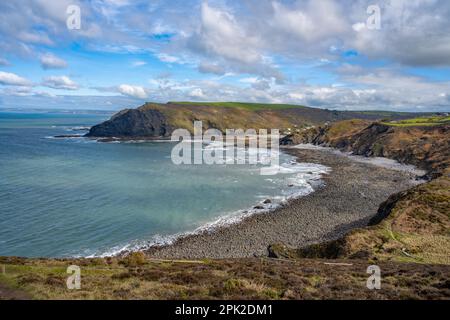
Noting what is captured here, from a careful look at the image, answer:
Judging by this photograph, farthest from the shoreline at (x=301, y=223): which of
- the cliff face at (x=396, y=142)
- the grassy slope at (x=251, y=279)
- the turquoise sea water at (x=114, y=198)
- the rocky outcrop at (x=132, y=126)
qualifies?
the rocky outcrop at (x=132, y=126)

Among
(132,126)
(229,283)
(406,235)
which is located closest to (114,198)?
(406,235)

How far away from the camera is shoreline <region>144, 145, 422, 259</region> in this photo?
3628 centimetres

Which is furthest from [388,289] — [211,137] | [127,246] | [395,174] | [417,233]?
[211,137]

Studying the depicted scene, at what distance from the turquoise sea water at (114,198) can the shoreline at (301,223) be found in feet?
9.65

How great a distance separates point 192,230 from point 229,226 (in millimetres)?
4803

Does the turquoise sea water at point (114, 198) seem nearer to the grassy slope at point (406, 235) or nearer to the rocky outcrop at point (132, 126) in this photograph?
the grassy slope at point (406, 235)

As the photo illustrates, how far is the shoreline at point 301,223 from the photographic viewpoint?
36281mm

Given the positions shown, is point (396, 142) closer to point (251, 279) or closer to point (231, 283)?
point (251, 279)

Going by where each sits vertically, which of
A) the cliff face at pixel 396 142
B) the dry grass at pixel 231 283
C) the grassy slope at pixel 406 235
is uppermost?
the cliff face at pixel 396 142

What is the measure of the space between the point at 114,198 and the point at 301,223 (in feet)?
96.7

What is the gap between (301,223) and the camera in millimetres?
44656

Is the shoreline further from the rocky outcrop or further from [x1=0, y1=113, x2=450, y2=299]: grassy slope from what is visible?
the rocky outcrop

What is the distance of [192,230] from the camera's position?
1657 inches

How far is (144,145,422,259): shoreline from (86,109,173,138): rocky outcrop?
114 metres
